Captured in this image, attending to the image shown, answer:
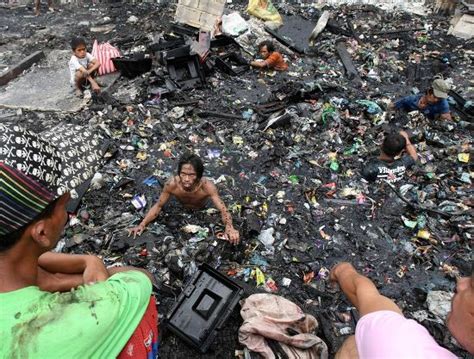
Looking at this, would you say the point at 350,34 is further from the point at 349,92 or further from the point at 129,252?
the point at 129,252

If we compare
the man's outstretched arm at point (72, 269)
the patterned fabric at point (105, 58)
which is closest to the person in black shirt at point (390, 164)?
the man's outstretched arm at point (72, 269)

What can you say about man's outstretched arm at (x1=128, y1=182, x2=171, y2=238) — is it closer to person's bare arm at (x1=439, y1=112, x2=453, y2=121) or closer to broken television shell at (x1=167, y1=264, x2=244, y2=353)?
broken television shell at (x1=167, y1=264, x2=244, y2=353)

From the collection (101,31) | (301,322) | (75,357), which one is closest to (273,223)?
(301,322)

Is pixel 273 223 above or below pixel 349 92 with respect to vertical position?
below

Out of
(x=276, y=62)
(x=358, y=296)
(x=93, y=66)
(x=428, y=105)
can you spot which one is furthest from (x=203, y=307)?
(x=276, y=62)

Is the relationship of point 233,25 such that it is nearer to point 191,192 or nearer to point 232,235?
point 191,192

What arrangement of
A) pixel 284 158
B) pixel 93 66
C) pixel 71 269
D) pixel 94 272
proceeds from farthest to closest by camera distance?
pixel 93 66
pixel 284 158
pixel 71 269
pixel 94 272

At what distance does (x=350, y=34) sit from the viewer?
9.60 m

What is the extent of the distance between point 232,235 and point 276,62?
5.30 meters

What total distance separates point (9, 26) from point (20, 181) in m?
12.4

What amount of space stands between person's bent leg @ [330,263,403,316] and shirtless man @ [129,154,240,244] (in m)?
1.69

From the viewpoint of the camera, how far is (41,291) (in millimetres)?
1281

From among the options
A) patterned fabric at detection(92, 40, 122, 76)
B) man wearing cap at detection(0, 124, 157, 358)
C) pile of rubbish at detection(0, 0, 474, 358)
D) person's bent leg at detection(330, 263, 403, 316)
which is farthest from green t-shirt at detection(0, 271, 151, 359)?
patterned fabric at detection(92, 40, 122, 76)

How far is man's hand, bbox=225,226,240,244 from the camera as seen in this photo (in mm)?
4051
